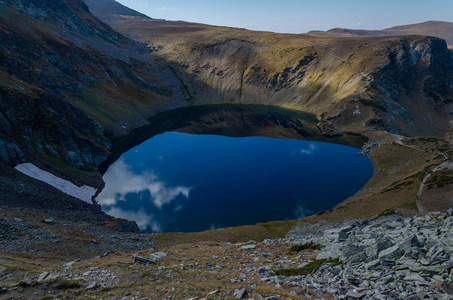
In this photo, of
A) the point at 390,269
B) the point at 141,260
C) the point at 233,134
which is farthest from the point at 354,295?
the point at 233,134

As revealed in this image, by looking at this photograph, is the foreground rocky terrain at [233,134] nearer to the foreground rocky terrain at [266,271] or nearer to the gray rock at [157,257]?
the foreground rocky terrain at [266,271]

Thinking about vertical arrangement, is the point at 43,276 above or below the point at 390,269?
below

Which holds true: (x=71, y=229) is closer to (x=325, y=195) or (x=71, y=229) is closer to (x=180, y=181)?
(x=180, y=181)

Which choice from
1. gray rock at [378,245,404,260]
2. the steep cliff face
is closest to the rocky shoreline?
gray rock at [378,245,404,260]

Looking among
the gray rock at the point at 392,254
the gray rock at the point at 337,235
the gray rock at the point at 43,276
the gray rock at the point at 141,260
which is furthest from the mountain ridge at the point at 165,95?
the gray rock at the point at 141,260

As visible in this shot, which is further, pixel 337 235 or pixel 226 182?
pixel 226 182

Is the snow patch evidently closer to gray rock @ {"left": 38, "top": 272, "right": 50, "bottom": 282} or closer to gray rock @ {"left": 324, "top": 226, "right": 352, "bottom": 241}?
gray rock @ {"left": 38, "top": 272, "right": 50, "bottom": 282}

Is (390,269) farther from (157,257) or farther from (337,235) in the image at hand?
(157,257)

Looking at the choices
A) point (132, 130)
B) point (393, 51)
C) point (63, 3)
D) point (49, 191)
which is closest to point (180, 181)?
point (49, 191)
